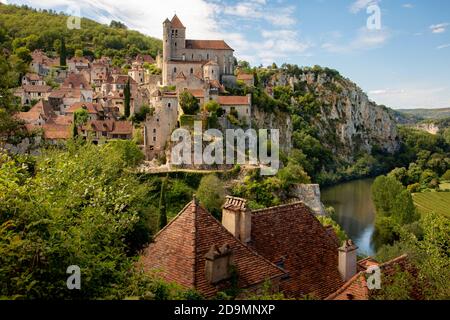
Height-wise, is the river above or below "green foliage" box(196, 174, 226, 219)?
below

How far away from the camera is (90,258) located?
9383 mm

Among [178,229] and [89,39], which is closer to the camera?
[178,229]

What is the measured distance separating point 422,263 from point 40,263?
10685 mm

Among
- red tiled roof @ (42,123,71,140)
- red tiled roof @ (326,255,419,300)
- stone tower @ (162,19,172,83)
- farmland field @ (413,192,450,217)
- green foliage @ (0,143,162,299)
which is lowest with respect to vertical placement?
farmland field @ (413,192,450,217)

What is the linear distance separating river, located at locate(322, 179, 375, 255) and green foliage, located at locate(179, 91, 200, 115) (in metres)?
24.4

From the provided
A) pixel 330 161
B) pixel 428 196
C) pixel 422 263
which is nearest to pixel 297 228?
pixel 422 263

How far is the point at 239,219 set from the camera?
44.4ft

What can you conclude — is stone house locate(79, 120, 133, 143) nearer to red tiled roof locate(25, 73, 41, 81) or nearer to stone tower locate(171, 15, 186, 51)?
stone tower locate(171, 15, 186, 51)

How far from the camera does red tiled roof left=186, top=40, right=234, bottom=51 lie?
69250mm

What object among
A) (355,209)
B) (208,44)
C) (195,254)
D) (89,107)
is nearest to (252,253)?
(195,254)

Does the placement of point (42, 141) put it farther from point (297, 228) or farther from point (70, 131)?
point (297, 228)

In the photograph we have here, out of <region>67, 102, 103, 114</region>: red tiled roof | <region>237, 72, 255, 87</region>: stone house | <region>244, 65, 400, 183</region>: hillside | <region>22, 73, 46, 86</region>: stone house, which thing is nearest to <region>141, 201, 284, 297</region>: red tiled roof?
<region>67, 102, 103, 114</region>: red tiled roof

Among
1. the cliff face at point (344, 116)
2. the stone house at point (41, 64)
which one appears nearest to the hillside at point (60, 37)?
the stone house at point (41, 64)
